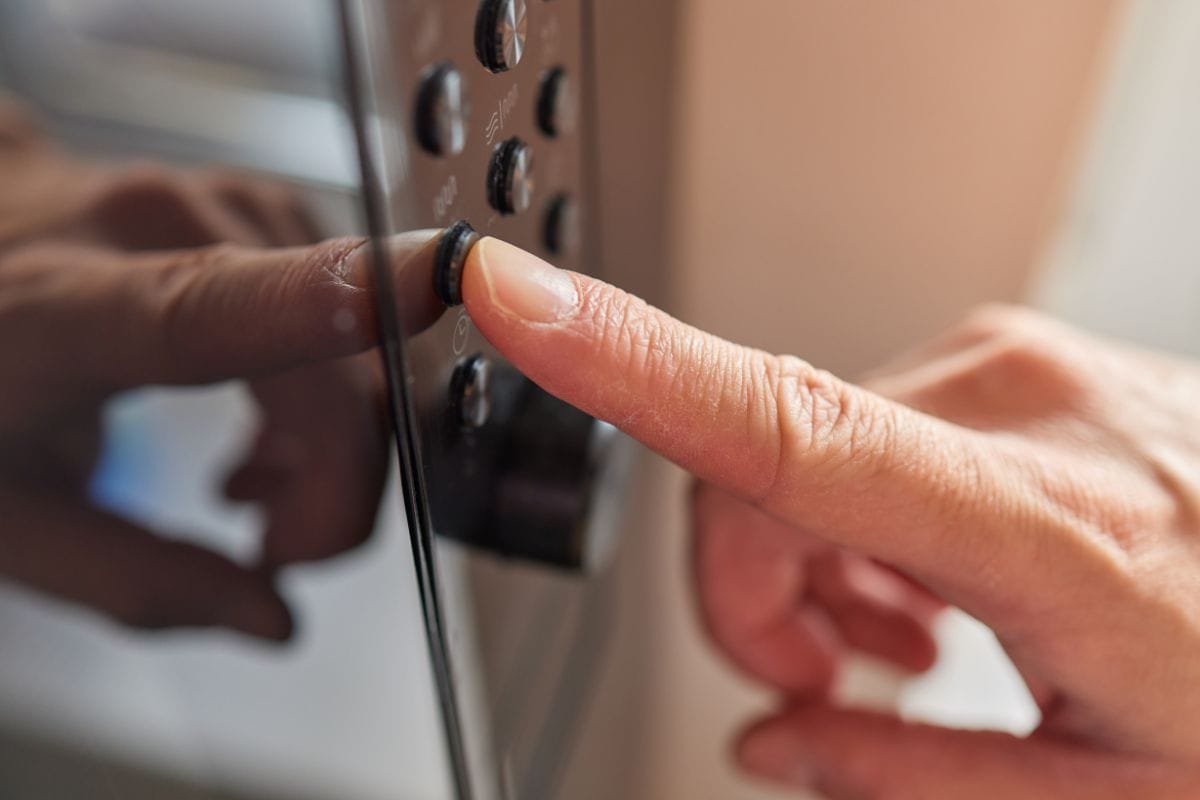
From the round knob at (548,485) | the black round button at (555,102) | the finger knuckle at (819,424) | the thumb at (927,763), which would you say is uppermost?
the black round button at (555,102)

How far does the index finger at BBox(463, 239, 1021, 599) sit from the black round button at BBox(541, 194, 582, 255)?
6cm

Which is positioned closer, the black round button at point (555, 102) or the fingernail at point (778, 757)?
the black round button at point (555, 102)

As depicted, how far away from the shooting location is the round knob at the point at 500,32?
0.79 ft

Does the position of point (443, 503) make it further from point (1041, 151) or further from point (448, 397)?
point (1041, 151)

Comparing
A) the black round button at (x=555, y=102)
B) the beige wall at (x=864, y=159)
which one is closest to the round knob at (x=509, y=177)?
the black round button at (x=555, y=102)

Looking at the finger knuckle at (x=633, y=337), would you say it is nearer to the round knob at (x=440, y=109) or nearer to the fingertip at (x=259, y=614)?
the round knob at (x=440, y=109)

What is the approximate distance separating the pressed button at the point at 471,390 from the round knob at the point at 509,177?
38 mm

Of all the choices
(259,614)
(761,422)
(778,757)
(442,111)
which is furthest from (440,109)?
(778,757)

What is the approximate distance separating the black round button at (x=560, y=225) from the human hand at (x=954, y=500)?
63 mm

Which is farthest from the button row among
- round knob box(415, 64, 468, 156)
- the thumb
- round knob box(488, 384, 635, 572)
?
the thumb

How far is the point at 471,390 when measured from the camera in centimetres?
27

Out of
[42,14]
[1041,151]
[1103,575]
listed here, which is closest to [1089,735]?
[1103,575]

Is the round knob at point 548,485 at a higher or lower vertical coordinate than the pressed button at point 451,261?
lower

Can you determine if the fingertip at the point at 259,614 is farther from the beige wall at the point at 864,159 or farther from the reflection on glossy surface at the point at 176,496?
the beige wall at the point at 864,159
